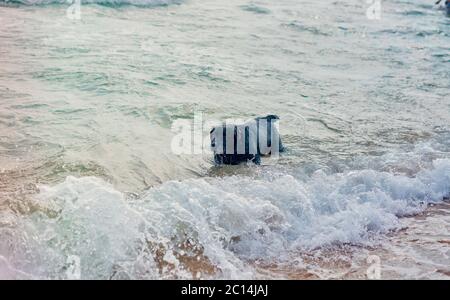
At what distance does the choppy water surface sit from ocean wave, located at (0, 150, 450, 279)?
0.05 ft

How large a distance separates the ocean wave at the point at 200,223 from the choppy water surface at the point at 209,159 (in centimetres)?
2

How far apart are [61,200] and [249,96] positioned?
4.98 meters

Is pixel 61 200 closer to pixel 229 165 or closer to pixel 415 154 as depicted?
pixel 229 165

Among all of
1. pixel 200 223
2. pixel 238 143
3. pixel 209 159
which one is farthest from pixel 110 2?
pixel 200 223

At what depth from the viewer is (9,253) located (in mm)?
4211

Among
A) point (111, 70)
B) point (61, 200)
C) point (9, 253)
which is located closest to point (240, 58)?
point (111, 70)

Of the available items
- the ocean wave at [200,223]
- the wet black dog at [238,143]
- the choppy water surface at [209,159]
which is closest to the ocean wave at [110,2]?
the choppy water surface at [209,159]

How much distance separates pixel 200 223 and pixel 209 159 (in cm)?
184

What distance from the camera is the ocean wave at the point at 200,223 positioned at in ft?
14.0

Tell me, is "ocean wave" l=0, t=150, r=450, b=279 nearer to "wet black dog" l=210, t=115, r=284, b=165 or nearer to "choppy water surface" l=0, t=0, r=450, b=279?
"choppy water surface" l=0, t=0, r=450, b=279

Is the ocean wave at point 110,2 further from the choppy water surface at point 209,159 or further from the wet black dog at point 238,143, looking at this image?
the wet black dog at point 238,143

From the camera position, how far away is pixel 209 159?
6602 mm

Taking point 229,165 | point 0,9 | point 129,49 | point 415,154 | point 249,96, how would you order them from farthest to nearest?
point 0,9, point 129,49, point 249,96, point 415,154, point 229,165

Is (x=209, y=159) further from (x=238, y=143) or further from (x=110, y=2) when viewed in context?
(x=110, y=2)
